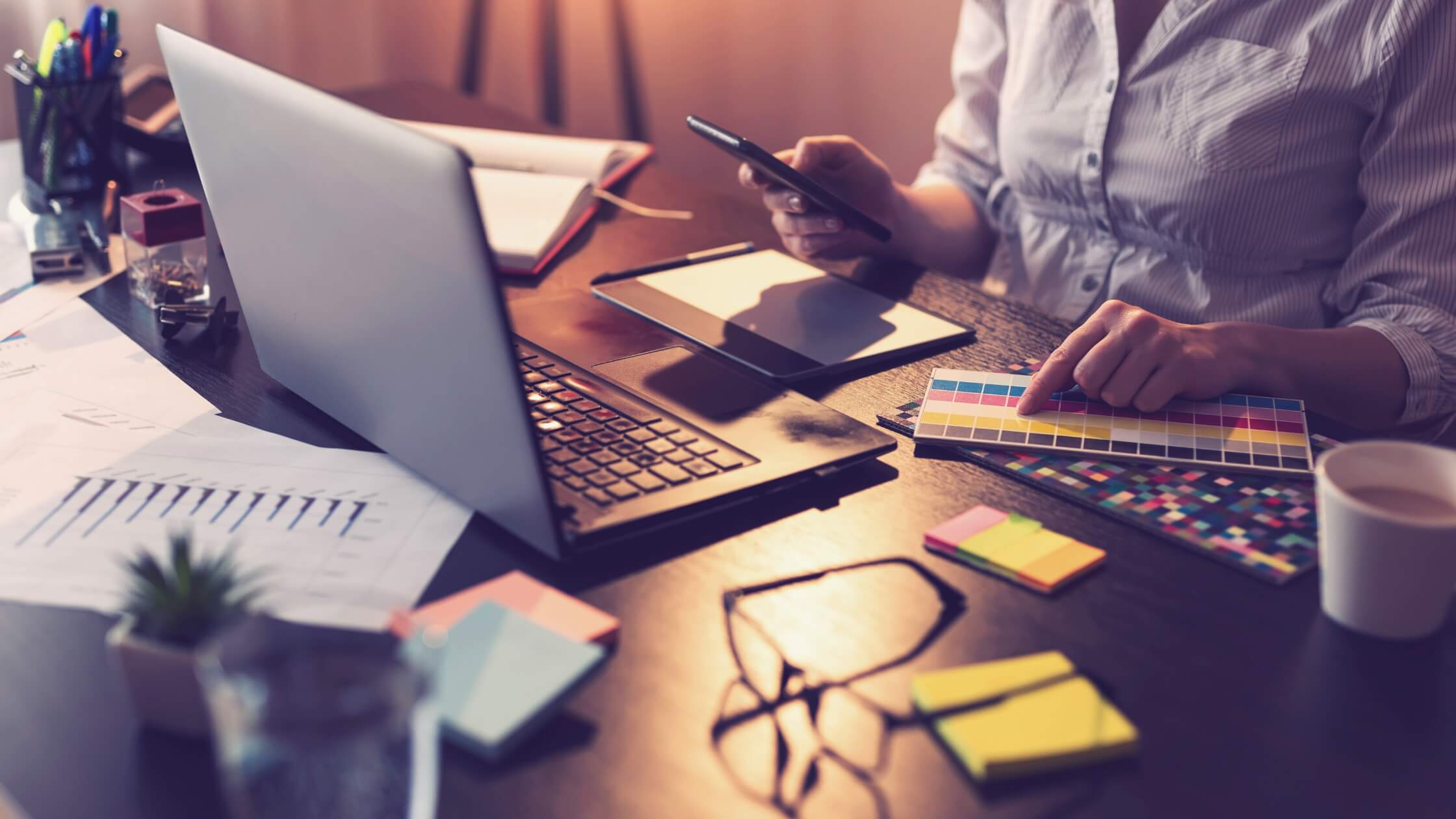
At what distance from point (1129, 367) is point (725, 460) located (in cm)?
30

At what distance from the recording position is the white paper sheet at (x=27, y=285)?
0.96 m

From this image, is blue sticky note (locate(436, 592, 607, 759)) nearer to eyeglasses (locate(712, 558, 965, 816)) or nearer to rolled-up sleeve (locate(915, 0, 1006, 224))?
eyeglasses (locate(712, 558, 965, 816))

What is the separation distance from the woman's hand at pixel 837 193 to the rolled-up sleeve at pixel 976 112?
0.61ft

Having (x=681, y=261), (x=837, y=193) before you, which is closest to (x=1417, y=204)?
(x=837, y=193)

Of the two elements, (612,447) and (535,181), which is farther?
(535,181)

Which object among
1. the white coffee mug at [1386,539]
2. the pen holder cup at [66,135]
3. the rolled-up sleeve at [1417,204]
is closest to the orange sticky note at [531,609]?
the white coffee mug at [1386,539]

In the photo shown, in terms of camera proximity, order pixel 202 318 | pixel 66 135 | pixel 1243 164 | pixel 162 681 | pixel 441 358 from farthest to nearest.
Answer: pixel 66 135 < pixel 1243 164 < pixel 202 318 < pixel 441 358 < pixel 162 681

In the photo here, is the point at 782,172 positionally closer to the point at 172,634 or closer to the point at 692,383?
the point at 692,383

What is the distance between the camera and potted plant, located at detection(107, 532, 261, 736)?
1.61 ft

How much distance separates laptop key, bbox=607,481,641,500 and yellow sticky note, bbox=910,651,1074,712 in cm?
21

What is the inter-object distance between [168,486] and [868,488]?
1.36 feet

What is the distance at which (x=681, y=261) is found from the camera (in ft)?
3.66

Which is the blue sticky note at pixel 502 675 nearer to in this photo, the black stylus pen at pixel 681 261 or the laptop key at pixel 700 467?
the laptop key at pixel 700 467

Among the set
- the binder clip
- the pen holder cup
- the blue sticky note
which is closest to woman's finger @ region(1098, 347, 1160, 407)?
the blue sticky note
